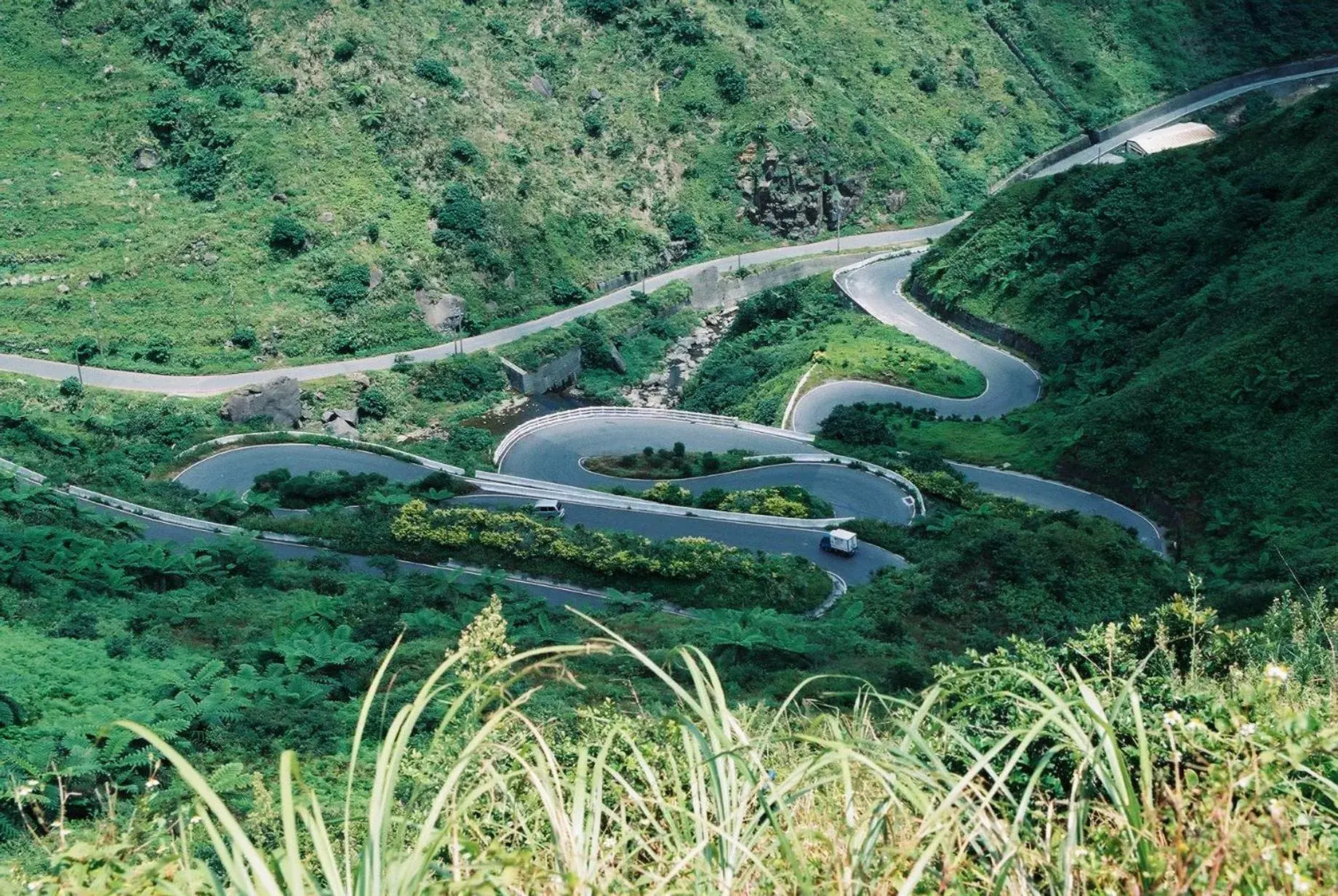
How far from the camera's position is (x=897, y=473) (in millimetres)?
52469

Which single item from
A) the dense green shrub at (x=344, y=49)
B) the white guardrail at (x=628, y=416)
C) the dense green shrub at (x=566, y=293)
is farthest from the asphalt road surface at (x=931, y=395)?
the dense green shrub at (x=344, y=49)

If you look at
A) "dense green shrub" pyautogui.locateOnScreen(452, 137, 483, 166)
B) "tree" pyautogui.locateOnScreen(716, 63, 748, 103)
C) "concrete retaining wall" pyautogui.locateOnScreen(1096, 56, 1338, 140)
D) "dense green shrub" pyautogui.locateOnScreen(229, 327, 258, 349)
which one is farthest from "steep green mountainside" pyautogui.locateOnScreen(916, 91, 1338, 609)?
"concrete retaining wall" pyautogui.locateOnScreen(1096, 56, 1338, 140)

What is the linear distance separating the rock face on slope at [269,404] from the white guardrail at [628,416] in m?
11.0

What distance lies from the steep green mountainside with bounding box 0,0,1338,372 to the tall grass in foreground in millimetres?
63772

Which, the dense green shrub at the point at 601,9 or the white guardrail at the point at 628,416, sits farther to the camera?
the dense green shrub at the point at 601,9

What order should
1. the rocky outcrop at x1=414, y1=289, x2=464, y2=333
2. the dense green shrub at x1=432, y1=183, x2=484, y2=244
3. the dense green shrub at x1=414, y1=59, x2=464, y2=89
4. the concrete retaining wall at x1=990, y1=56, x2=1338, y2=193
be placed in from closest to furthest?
the rocky outcrop at x1=414, y1=289, x2=464, y2=333
the dense green shrub at x1=432, y1=183, x2=484, y2=244
the dense green shrub at x1=414, y1=59, x2=464, y2=89
the concrete retaining wall at x1=990, y1=56, x2=1338, y2=193

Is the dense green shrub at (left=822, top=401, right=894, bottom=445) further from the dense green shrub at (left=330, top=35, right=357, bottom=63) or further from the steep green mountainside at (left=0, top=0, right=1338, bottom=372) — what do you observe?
the dense green shrub at (left=330, top=35, right=357, bottom=63)

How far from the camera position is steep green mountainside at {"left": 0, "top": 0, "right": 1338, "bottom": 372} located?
71625 mm

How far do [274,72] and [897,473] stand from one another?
5242 centimetres

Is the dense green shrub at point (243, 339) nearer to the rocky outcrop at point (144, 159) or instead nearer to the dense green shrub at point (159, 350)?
the dense green shrub at point (159, 350)

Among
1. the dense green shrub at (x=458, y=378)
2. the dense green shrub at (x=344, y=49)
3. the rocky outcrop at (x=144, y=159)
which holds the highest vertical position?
the dense green shrub at (x=344, y=49)

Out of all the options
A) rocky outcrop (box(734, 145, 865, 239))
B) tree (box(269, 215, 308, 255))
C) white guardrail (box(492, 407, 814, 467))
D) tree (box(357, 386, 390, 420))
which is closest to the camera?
white guardrail (box(492, 407, 814, 467))

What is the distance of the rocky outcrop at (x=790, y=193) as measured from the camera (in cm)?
9400

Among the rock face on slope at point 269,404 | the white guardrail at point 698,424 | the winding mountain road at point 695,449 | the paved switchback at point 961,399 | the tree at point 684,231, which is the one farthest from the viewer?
the tree at point 684,231
